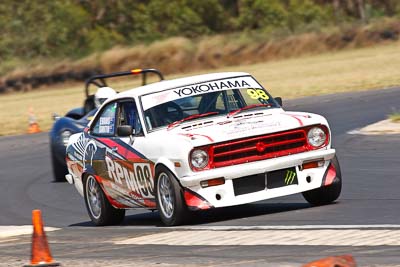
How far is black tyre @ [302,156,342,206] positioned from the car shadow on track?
10 centimetres

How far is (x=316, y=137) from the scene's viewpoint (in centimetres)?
1153

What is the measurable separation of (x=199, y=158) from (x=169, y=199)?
1.95ft

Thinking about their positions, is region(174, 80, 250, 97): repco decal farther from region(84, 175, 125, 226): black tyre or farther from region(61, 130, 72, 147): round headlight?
region(61, 130, 72, 147): round headlight

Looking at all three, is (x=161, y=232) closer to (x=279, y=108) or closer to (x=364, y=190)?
(x=279, y=108)

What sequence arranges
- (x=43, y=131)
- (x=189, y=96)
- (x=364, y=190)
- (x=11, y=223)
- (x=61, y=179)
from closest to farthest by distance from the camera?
1. (x=189, y=96)
2. (x=364, y=190)
3. (x=11, y=223)
4. (x=61, y=179)
5. (x=43, y=131)

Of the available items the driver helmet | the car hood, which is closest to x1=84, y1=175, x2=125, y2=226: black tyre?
the car hood

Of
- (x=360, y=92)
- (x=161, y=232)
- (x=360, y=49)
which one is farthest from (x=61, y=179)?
(x=360, y=49)

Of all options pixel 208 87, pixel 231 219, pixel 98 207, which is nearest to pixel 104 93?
pixel 98 207

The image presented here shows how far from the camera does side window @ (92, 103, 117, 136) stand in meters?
12.8

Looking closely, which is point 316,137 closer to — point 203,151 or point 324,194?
point 324,194

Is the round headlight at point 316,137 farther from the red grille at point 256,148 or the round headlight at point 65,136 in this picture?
the round headlight at point 65,136

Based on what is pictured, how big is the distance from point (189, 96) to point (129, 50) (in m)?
52.0

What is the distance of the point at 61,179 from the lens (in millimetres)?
19172

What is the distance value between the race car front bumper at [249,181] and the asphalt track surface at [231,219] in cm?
26
